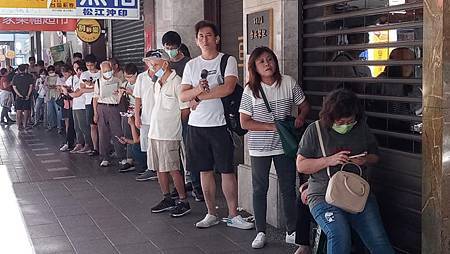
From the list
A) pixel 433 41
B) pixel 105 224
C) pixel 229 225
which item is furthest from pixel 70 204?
pixel 433 41

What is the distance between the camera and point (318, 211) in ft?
13.8

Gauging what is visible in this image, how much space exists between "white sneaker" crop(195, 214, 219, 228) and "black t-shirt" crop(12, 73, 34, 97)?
12.0m

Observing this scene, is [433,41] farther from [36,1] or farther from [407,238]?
[36,1]

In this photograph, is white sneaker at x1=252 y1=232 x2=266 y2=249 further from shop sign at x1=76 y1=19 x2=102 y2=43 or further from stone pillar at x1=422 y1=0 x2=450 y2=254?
shop sign at x1=76 y1=19 x2=102 y2=43

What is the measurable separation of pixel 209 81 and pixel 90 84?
18.1ft

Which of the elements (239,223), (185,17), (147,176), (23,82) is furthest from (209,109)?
(23,82)

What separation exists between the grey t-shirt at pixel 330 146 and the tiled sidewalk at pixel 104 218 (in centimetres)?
118

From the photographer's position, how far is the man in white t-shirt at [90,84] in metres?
10.8

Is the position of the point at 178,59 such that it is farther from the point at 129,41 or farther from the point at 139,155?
the point at 129,41

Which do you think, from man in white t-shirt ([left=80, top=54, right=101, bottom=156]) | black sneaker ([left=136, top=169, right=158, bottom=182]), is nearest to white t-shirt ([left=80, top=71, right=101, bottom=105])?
man in white t-shirt ([left=80, top=54, right=101, bottom=156])

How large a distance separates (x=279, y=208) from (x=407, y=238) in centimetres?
153

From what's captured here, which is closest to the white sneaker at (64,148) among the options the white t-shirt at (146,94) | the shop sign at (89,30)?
the shop sign at (89,30)

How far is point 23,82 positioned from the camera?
16.8 m

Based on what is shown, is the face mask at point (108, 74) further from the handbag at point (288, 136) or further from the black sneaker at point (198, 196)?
the handbag at point (288, 136)
